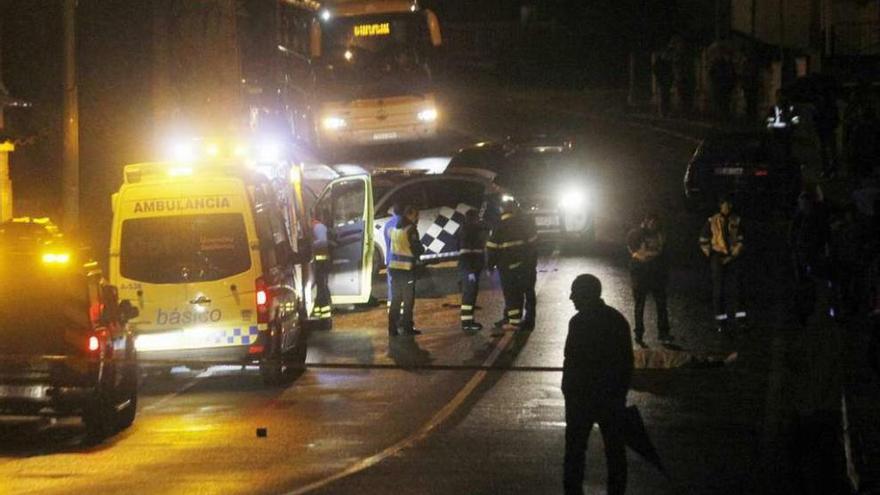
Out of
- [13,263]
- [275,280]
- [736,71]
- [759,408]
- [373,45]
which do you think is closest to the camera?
[13,263]

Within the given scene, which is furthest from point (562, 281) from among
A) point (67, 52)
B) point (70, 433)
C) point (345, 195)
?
point (70, 433)

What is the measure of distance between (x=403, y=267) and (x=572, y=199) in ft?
26.4

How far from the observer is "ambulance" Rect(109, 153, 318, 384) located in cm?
1641

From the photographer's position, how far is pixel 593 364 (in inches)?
420

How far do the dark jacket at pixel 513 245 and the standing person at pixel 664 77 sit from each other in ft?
89.5

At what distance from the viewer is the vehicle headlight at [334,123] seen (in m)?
37.1

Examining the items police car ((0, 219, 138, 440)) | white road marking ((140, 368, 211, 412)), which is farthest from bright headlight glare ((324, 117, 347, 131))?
police car ((0, 219, 138, 440))

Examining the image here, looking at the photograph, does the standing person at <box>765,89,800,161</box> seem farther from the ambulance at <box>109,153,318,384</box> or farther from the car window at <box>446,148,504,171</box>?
the ambulance at <box>109,153,318,384</box>

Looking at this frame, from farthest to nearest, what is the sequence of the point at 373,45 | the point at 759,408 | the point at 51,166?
the point at 373,45
the point at 51,166
the point at 759,408

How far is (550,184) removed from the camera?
91.7 feet

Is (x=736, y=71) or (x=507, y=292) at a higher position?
(x=736, y=71)

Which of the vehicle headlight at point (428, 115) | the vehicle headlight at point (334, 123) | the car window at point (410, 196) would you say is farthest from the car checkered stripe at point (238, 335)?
the vehicle headlight at point (428, 115)

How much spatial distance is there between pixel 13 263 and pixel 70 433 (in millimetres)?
1726

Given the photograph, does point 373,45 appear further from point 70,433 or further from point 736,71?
point 70,433
